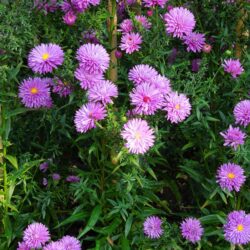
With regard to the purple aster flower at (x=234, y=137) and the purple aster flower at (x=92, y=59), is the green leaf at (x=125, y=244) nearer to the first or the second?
the purple aster flower at (x=234, y=137)

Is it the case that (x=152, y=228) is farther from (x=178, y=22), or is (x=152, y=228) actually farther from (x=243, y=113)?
(x=178, y=22)

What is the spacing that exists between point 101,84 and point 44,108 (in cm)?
31

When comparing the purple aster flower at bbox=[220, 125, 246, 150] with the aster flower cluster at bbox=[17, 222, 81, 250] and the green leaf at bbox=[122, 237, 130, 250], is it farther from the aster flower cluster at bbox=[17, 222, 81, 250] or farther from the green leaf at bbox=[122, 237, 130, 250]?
the aster flower cluster at bbox=[17, 222, 81, 250]

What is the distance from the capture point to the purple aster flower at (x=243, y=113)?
220 centimetres

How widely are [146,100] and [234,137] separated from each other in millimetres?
402

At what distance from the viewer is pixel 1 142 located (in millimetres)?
2232

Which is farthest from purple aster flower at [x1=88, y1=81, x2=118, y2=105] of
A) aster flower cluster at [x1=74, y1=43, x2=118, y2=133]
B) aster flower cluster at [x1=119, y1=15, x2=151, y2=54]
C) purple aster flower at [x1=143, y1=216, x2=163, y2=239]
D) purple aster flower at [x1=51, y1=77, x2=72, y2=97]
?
purple aster flower at [x1=143, y1=216, x2=163, y2=239]

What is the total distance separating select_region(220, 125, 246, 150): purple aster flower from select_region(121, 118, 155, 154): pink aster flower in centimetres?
36

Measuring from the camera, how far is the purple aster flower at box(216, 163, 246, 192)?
86.4 inches

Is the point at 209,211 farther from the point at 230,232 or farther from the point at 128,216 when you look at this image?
the point at 128,216

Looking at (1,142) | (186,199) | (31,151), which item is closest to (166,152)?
(186,199)

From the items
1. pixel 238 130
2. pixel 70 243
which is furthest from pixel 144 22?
pixel 70 243

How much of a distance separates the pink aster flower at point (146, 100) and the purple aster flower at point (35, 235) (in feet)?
2.00

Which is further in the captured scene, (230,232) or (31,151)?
(31,151)
